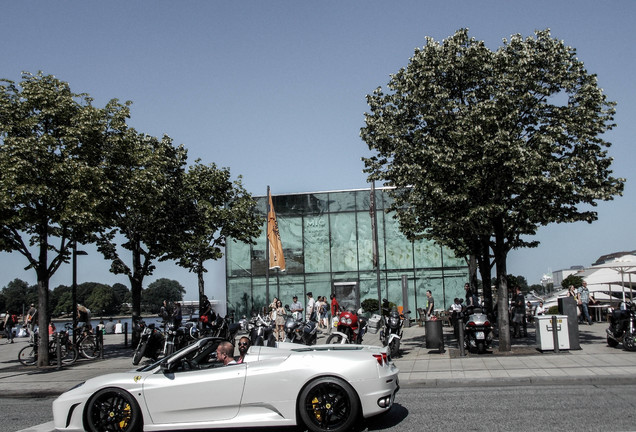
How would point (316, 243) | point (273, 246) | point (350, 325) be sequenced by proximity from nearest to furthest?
point (350, 325)
point (273, 246)
point (316, 243)

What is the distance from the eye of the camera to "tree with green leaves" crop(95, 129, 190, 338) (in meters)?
19.9

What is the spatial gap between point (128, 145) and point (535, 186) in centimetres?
1317

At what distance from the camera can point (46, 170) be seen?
17594 millimetres

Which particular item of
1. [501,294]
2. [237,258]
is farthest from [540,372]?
[237,258]

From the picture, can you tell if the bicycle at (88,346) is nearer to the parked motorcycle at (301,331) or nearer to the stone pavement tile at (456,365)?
the parked motorcycle at (301,331)

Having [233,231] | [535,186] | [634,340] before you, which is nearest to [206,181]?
[233,231]

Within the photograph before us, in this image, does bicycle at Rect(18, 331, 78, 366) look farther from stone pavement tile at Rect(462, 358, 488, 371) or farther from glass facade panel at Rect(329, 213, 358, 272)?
glass facade panel at Rect(329, 213, 358, 272)

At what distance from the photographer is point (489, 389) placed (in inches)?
414

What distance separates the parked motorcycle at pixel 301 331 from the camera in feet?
53.4

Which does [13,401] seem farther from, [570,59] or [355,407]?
[570,59]

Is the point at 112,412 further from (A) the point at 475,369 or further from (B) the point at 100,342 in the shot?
(B) the point at 100,342

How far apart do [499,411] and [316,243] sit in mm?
32128

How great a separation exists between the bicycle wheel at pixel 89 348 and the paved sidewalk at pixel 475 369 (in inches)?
19.6

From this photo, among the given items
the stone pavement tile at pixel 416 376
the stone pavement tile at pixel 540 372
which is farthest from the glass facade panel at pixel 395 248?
the stone pavement tile at pixel 540 372
